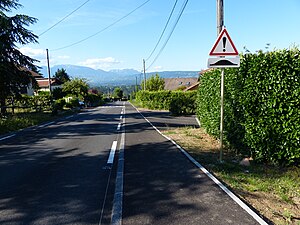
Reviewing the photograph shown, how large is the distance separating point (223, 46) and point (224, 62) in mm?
376

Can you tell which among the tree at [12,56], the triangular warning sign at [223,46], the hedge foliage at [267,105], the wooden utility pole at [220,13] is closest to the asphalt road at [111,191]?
the hedge foliage at [267,105]

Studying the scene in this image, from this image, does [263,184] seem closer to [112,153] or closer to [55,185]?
[55,185]

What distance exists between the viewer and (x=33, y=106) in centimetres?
2367

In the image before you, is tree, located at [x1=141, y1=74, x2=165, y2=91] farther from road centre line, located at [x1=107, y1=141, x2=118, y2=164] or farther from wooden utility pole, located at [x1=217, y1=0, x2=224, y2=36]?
wooden utility pole, located at [x1=217, y1=0, x2=224, y2=36]

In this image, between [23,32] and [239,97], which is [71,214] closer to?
[239,97]

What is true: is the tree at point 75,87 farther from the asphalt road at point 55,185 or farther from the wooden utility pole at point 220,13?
the wooden utility pole at point 220,13

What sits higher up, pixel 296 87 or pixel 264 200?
pixel 296 87

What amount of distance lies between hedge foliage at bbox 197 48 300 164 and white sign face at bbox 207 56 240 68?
0.53 metres

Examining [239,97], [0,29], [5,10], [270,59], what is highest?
[5,10]

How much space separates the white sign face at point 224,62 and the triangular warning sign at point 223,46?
123 millimetres

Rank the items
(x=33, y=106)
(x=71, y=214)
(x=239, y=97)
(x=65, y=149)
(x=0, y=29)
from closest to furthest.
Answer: (x=71, y=214)
(x=239, y=97)
(x=65, y=149)
(x=0, y=29)
(x=33, y=106)

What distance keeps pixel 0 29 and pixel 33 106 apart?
764 centimetres

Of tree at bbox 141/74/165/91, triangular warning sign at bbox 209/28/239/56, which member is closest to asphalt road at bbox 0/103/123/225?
triangular warning sign at bbox 209/28/239/56

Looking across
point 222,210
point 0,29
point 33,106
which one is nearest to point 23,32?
point 0,29
